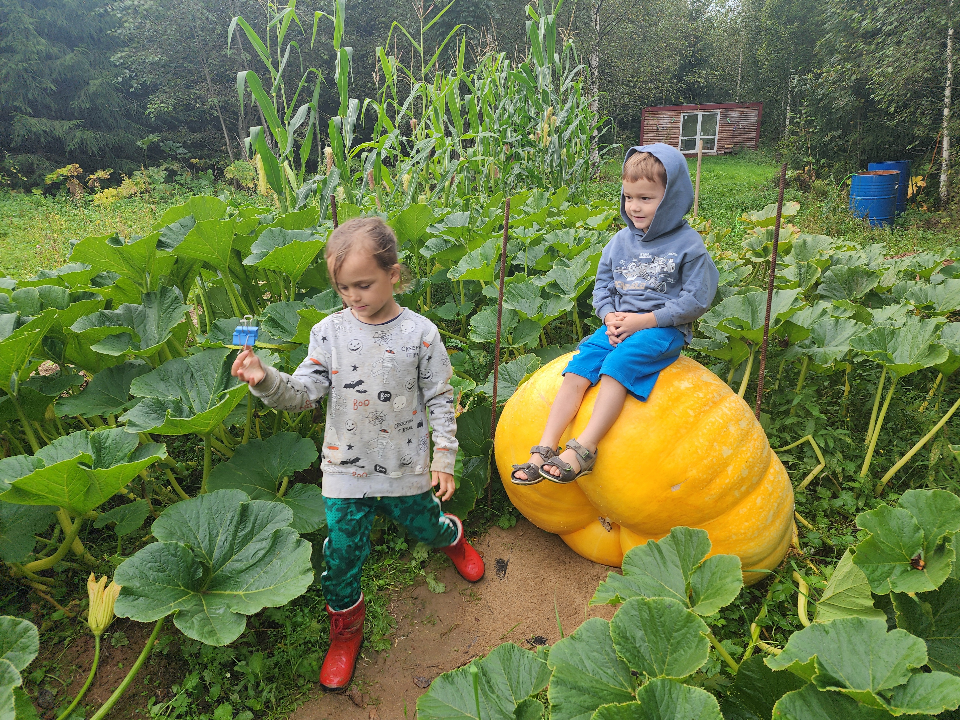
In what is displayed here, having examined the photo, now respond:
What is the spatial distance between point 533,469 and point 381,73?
1840cm

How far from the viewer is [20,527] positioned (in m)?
1.76

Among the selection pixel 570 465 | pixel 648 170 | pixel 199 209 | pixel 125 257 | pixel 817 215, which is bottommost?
pixel 817 215

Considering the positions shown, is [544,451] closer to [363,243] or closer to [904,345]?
[363,243]

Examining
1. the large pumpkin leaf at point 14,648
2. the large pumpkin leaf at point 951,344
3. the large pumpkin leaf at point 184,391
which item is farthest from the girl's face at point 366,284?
the large pumpkin leaf at point 951,344

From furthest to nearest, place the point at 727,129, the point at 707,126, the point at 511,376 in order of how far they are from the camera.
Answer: the point at 727,129, the point at 707,126, the point at 511,376

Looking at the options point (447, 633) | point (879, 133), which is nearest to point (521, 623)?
point (447, 633)

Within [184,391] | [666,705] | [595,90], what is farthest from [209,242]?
[595,90]

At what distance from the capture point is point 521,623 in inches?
76.3

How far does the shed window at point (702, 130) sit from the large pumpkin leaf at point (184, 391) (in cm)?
2032

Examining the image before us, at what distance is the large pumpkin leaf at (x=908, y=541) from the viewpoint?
4.47 ft

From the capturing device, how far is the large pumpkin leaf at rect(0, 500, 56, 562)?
1722mm

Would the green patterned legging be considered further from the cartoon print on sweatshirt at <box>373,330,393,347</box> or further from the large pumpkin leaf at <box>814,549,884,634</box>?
the large pumpkin leaf at <box>814,549,884,634</box>

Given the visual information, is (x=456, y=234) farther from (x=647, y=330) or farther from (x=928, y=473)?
(x=928, y=473)

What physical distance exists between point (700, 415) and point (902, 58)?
11.6m
